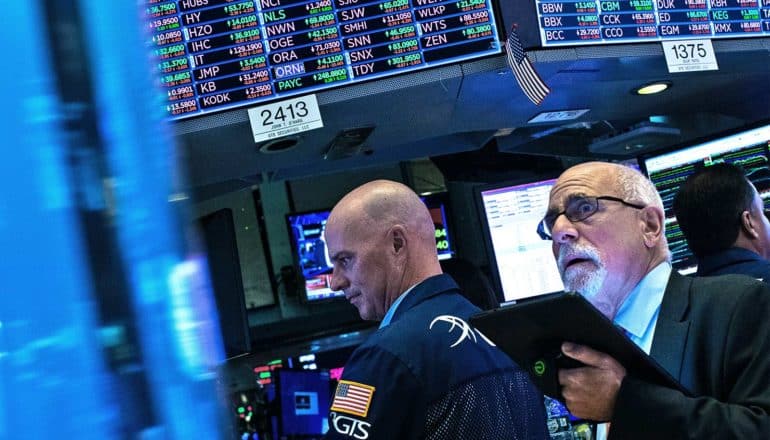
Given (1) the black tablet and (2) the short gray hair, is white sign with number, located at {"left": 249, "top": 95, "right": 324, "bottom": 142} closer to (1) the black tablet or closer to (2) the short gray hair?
(2) the short gray hair

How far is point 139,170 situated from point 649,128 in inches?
178

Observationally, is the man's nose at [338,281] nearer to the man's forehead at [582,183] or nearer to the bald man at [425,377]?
the bald man at [425,377]

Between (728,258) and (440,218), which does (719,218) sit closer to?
(728,258)

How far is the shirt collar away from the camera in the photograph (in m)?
1.78

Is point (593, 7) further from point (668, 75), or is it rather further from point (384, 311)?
point (384, 311)

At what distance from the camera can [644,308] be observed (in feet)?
5.90

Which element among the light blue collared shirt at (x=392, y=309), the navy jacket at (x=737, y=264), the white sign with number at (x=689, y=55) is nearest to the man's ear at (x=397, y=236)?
the light blue collared shirt at (x=392, y=309)

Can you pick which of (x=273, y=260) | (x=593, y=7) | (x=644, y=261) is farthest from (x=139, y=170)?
(x=273, y=260)

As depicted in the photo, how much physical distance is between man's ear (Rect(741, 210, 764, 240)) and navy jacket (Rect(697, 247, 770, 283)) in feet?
0.37

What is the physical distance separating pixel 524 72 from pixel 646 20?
0.79 m

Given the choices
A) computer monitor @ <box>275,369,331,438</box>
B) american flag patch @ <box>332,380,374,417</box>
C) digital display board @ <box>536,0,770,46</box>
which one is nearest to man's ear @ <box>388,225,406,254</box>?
american flag patch @ <box>332,380,374,417</box>

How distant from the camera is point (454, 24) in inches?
142

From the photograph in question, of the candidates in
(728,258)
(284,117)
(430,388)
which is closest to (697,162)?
(728,258)

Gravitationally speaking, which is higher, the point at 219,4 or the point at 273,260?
the point at 219,4
